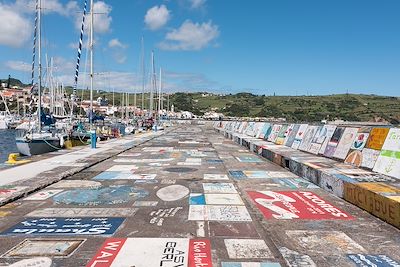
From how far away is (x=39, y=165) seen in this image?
58.2 feet

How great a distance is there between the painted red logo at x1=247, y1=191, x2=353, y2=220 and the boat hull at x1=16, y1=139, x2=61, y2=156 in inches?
811

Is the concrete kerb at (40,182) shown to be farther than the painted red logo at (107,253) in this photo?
Yes

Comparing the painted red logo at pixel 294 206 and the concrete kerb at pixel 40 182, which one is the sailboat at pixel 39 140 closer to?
the concrete kerb at pixel 40 182

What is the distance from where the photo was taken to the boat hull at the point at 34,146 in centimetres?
2717

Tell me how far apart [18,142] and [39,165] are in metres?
10.8

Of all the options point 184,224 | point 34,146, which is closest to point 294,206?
point 184,224

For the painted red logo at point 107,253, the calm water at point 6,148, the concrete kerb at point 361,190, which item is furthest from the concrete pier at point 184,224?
the calm water at point 6,148

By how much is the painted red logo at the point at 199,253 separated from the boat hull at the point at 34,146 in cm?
2345

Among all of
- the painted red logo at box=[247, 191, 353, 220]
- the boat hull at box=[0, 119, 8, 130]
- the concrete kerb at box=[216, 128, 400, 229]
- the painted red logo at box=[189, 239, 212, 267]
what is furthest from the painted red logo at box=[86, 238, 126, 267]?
the boat hull at box=[0, 119, 8, 130]

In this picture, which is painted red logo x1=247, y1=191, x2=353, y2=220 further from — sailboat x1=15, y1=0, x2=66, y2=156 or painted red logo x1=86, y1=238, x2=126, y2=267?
sailboat x1=15, y1=0, x2=66, y2=156

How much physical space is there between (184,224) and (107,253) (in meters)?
2.21

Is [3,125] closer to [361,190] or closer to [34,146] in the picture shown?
[34,146]

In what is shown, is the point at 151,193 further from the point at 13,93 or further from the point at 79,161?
the point at 13,93

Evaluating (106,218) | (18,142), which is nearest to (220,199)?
(106,218)
